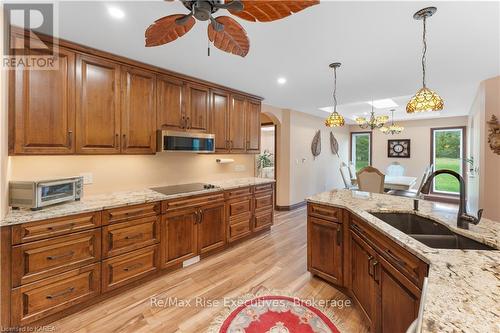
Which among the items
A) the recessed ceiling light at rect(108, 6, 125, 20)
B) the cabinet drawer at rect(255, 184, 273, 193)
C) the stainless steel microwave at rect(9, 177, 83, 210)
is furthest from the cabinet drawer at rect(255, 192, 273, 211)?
the recessed ceiling light at rect(108, 6, 125, 20)

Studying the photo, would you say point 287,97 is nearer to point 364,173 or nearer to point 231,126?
point 231,126

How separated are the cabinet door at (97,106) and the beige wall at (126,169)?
317mm

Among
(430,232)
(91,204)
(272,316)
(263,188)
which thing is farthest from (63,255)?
(430,232)

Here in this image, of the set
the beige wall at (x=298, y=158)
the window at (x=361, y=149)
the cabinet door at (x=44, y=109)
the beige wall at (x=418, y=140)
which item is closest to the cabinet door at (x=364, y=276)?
the cabinet door at (x=44, y=109)

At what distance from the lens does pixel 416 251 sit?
1.13 meters

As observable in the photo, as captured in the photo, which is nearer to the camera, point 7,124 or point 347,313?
point 7,124

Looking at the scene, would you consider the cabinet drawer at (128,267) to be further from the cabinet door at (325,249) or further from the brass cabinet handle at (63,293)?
the cabinet door at (325,249)

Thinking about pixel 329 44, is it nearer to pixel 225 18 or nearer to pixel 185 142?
pixel 225 18

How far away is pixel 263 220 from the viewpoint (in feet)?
12.8

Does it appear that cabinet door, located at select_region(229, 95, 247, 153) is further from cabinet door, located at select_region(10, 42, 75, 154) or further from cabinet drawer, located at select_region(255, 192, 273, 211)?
cabinet door, located at select_region(10, 42, 75, 154)

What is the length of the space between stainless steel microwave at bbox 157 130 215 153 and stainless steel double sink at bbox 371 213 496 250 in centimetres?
227

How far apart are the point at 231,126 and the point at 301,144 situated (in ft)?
8.86

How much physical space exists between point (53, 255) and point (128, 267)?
658mm

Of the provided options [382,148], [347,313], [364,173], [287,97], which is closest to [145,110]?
[287,97]
